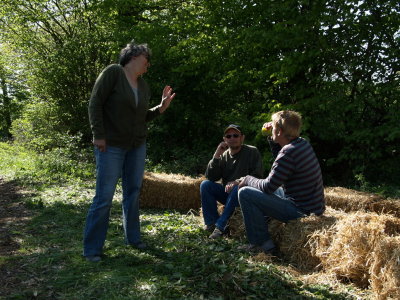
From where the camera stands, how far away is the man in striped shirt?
3.71 metres

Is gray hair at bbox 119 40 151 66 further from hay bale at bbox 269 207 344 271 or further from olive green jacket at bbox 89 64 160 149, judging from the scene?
hay bale at bbox 269 207 344 271

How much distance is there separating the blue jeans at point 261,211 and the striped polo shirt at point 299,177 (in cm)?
7

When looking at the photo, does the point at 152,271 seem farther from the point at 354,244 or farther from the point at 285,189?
the point at 354,244

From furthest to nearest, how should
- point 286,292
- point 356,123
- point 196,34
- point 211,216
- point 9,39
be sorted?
point 9,39 < point 196,34 < point 356,123 < point 211,216 < point 286,292

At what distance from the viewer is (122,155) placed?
3.79 m

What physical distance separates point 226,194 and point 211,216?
0.31 m

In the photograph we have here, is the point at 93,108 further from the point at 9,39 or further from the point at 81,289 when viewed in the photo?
the point at 9,39

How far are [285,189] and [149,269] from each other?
4.94 feet

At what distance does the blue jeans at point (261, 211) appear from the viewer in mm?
3842

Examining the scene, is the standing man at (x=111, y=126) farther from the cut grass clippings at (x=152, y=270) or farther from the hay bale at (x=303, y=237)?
the hay bale at (x=303, y=237)

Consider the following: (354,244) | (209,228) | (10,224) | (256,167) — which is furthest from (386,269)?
(10,224)

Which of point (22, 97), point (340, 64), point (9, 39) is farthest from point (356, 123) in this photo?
point (22, 97)

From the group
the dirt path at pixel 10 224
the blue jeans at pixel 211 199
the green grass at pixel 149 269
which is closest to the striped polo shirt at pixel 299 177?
the green grass at pixel 149 269

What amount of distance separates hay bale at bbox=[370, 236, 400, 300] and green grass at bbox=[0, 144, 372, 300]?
257 millimetres
